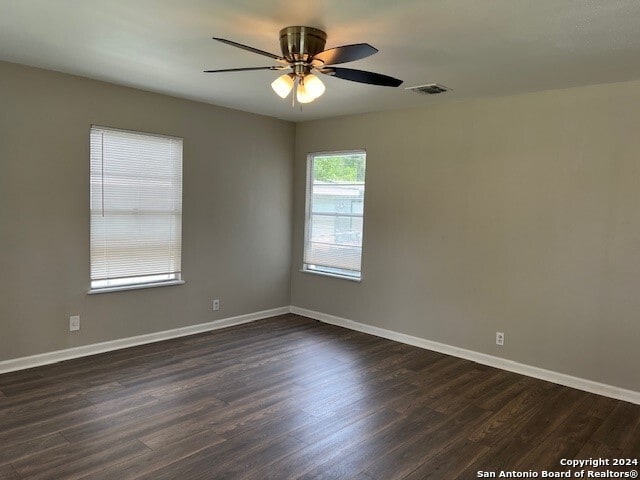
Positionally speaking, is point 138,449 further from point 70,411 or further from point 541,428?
point 541,428

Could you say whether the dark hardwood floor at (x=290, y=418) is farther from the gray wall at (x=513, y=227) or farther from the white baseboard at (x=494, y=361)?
the gray wall at (x=513, y=227)

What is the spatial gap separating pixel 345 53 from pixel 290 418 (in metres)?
2.31

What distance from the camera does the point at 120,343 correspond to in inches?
171

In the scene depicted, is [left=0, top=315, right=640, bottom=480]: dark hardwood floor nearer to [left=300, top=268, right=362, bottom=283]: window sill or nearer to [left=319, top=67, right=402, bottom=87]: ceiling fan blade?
[left=300, top=268, right=362, bottom=283]: window sill

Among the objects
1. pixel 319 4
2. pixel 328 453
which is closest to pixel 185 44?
pixel 319 4

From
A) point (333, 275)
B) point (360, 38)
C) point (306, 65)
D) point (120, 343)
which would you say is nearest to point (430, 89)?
point (360, 38)

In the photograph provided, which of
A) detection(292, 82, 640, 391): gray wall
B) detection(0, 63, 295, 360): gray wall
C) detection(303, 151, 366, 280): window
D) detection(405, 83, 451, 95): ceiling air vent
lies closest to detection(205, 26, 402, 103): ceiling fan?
detection(405, 83, 451, 95): ceiling air vent

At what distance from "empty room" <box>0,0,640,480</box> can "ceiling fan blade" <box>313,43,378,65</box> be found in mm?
15

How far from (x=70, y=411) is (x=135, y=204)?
6.49 ft

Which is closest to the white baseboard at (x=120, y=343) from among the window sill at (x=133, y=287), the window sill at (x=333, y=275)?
the window sill at (x=133, y=287)

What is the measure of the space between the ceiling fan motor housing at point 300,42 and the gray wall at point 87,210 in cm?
227

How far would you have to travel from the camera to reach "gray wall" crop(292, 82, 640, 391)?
139 inches

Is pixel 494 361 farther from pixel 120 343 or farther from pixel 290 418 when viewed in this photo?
pixel 120 343

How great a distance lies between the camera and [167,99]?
4.51 metres
